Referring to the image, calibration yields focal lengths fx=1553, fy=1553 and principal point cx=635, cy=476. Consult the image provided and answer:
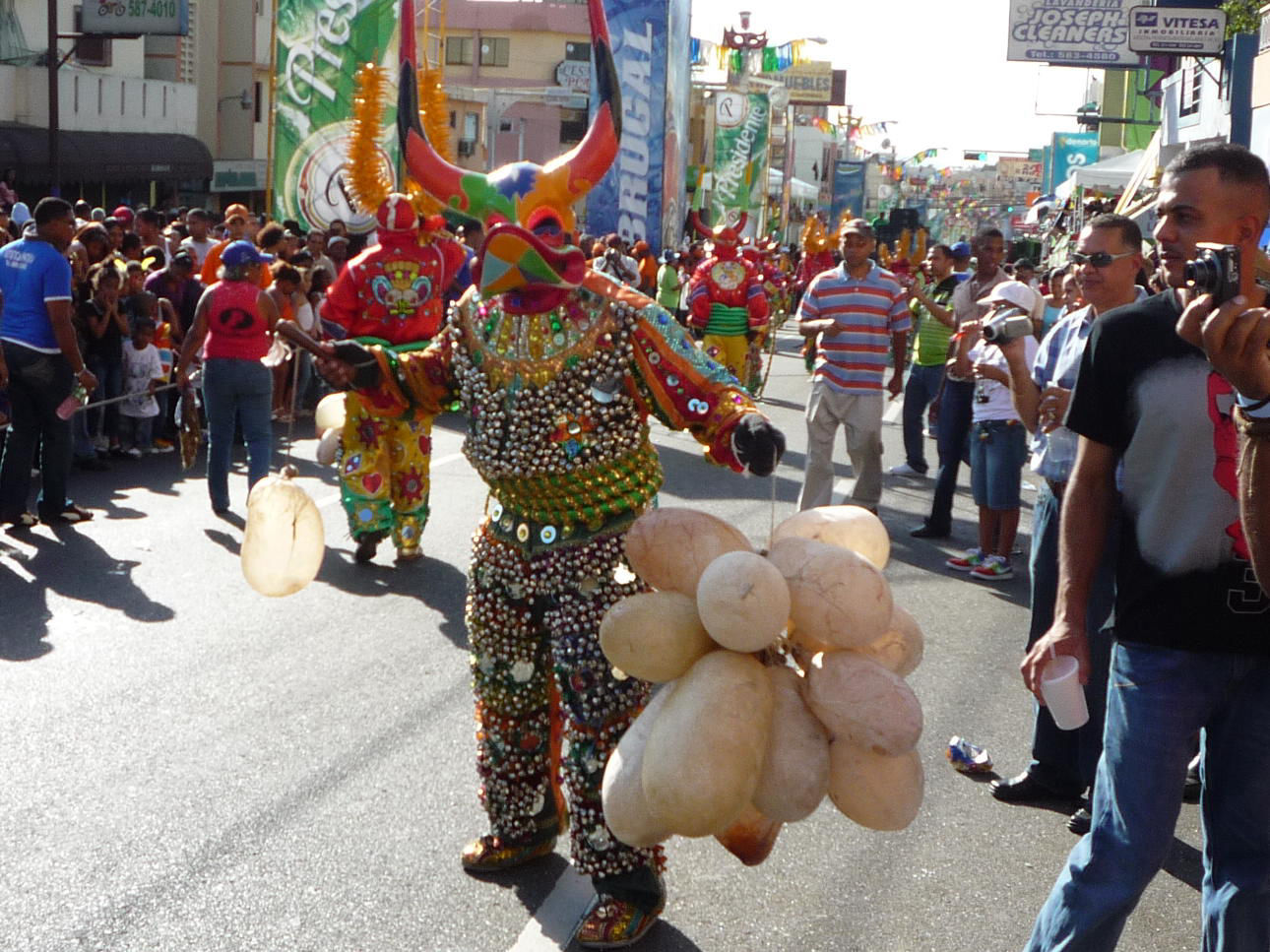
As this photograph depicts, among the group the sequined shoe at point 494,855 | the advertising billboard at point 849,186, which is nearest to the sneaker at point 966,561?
the sequined shoe at point 494,855

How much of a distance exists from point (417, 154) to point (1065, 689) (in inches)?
→ 84.9

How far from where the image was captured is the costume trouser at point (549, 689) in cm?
399

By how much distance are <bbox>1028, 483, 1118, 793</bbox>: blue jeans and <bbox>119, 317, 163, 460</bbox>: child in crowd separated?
8276 millimetres

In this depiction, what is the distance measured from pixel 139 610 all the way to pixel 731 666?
4890mm

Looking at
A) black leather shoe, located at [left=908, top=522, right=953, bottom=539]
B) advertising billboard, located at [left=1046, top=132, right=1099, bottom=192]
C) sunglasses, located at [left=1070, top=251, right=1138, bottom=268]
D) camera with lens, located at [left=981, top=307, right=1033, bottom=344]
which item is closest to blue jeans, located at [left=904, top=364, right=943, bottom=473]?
black leather shoe, located at [left=908, top=522, right=953, bottom=539]

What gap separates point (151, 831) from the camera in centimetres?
459

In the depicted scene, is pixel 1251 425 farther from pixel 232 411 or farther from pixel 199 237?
pixel 199 237

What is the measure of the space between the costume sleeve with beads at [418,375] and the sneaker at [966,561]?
5089mm

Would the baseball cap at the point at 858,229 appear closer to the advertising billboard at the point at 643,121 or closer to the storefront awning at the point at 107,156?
the advertising billboard at the point at 643,121

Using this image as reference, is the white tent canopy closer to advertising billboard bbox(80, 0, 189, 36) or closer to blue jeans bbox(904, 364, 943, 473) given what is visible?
blue jeans bbox(904, 364, 943, 473)

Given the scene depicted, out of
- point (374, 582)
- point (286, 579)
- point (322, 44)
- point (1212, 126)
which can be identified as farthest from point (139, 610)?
point (1212, 126)

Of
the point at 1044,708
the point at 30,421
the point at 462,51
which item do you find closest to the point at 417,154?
the point at 1044,708

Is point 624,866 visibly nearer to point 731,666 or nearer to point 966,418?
point 731,666

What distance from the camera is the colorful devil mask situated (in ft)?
12.6
